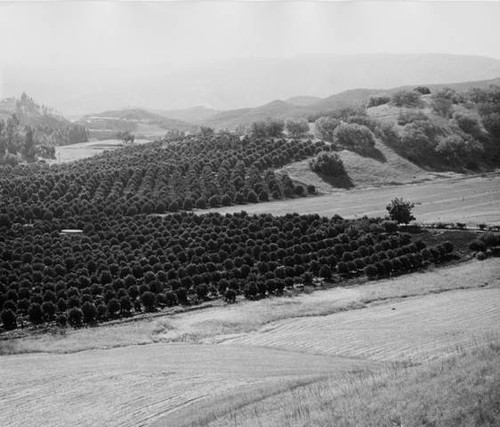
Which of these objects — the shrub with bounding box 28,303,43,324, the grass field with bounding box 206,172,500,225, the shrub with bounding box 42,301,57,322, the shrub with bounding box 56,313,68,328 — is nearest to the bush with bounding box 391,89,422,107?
the grass field with bounding box 206,172,500,225

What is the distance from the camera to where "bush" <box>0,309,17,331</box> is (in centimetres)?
4038

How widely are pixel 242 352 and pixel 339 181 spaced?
6085 cm

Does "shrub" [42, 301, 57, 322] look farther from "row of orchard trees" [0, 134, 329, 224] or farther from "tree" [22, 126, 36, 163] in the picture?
"tree" [22, 126, 36, 163]

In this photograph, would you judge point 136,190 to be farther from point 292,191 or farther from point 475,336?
point 475,336

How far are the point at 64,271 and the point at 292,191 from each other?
40.1 metres

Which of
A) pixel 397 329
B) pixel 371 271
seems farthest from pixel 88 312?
pixel 371 271

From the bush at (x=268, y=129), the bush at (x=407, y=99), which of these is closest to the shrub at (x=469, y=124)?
the bush at (x=407, y=99)

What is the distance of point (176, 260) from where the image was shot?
51.4 meters

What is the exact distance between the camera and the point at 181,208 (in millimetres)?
77000

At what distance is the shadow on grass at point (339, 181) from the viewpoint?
299 feet

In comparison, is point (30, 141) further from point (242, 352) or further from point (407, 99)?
point (242, 352)

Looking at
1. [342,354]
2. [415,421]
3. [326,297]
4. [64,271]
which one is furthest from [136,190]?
[415,421]

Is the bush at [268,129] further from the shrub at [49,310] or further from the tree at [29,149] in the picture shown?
the shrub at [49,310]

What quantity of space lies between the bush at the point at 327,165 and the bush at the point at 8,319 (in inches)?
2303
